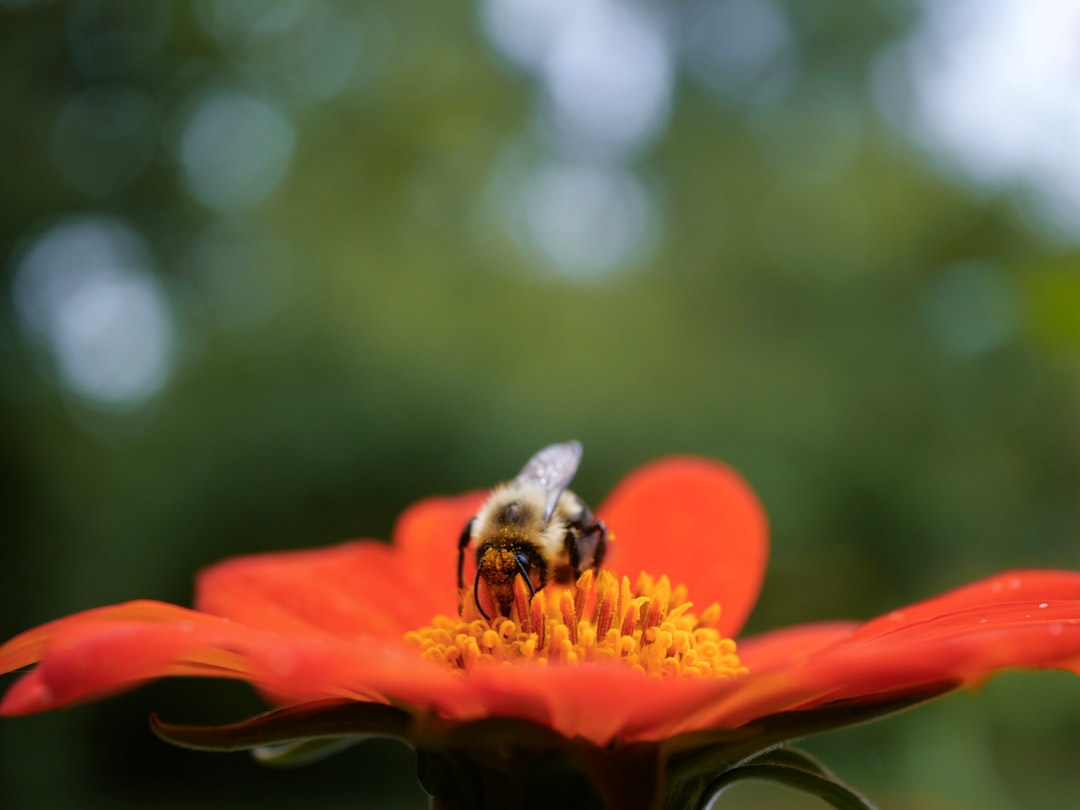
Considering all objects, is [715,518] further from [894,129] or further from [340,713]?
[894,129]

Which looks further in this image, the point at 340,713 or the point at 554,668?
the point at 340,713

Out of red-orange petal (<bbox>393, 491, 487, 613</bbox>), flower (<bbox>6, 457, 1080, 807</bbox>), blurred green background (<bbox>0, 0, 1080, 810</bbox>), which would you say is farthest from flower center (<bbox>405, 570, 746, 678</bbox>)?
blurred green background (<bbox>0, 0, 1080, 810</bbox>)

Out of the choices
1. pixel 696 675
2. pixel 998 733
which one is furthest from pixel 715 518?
pixel 998 733

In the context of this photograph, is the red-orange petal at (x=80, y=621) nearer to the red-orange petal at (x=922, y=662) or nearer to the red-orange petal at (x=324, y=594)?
the red-orange petal at (x=324, y=594)

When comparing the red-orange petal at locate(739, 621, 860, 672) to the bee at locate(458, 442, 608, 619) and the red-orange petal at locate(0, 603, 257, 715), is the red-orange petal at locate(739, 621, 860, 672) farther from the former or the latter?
the red-orange petal at locate(0, 603, 257, 715)

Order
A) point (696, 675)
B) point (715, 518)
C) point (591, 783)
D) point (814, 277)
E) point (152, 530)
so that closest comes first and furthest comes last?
point (591, 783) < point (696, 675) < point (715, 518) < point (152, 530) < point (814, 277)

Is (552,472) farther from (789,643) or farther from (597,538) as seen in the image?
(789,643)

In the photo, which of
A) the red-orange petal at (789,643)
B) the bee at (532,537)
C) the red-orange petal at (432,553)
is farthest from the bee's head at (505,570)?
the red-orange petal at (789,643)
